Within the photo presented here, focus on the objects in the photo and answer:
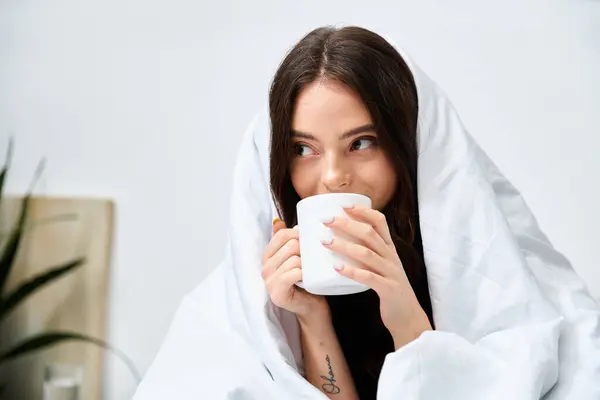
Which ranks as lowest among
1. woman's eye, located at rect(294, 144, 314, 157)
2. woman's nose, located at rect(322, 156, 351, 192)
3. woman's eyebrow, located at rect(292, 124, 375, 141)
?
woman's nose, located at rect(322, 156, 351, 192)

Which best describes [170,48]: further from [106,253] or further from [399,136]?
[399,136]

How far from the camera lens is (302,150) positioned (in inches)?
32.7

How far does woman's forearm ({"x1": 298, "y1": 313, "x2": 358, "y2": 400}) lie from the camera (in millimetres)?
805

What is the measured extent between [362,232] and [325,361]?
A: 24 cm

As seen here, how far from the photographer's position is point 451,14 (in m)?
1.26

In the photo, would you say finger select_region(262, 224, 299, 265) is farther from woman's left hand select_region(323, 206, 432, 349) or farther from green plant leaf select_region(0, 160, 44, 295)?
green plant leaf select_region(0, 160, 44, 295)

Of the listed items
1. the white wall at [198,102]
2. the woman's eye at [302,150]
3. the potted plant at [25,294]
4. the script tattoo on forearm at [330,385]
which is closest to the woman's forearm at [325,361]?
the script tattoo on forearm at [330,385]

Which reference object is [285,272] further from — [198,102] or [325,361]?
[198,102]

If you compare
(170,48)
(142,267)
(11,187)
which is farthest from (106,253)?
(170,48)

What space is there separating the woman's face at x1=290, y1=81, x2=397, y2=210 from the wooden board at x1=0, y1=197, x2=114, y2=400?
776 millimetres

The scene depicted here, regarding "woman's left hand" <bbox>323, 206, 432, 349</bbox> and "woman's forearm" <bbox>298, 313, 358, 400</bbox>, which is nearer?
"woman's left hand" <bbox>323, 206, 432, 349</bbox>

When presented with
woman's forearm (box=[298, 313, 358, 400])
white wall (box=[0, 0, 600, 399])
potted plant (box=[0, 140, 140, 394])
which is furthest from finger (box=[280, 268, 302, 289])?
potted plant (box=[0, 140, 140, 394])

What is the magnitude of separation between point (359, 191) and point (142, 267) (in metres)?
0.76

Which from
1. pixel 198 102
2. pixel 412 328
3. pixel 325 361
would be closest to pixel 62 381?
pixel 198 102
